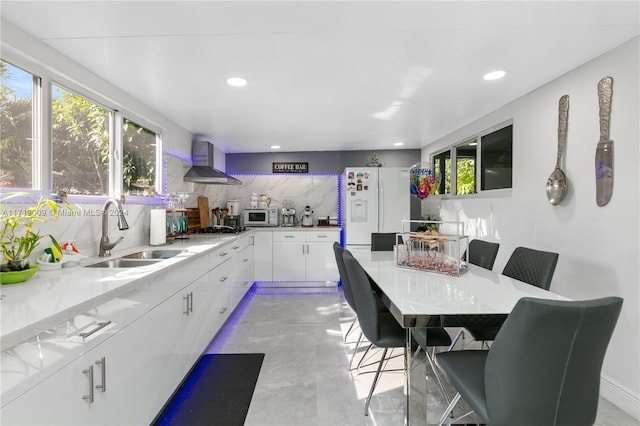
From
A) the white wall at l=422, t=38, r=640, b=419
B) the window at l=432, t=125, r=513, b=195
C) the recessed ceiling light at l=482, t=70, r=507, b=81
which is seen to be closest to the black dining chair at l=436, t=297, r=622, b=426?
the white wall at l=422, t=38, r=640, b=419

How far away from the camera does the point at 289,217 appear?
5.16 m

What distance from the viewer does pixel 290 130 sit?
3867 mm

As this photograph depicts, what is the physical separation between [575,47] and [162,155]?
Answer: 3.62 m

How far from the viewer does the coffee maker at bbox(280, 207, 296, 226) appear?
5.05m

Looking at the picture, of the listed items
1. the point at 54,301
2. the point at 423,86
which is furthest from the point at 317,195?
the point at 54,301

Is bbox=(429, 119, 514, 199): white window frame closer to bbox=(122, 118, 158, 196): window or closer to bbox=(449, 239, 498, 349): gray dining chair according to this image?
bbox=(449, 239, 498, 349): gray dining chair

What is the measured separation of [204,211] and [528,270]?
385 cm

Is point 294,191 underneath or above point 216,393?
above

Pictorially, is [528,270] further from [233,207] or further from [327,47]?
[233,207]

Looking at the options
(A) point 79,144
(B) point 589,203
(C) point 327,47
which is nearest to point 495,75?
(B) point 589,203

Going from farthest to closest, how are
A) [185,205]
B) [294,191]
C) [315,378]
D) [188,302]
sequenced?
[294,191]
[185,205]
[315,378]
[188,302]

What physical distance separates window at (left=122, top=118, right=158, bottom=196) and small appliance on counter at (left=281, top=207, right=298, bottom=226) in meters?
2.24

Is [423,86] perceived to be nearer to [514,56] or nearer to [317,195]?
[514,56]

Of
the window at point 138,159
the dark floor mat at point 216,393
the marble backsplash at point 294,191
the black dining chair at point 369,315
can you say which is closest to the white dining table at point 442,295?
the black dining chair at point 369,315
